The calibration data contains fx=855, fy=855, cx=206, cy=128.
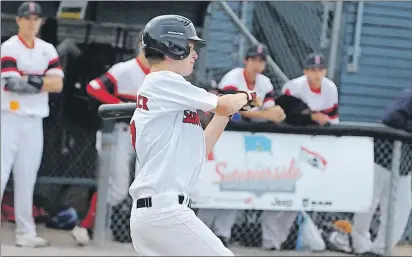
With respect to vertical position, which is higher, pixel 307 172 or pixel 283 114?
pixel 283 114

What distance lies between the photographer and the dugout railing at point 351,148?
22.2 feet

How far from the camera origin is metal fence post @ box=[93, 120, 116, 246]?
22.2 feet

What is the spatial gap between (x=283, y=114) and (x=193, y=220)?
11.4 ft

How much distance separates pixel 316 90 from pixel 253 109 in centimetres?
70

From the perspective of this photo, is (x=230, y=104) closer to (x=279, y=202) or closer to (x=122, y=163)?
(x=122, y=163)

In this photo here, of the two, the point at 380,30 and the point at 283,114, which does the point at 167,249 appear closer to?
the point at 283,114

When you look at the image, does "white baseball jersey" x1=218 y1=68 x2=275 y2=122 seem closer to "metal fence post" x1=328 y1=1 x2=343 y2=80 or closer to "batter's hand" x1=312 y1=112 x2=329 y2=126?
"batter's hand" x1=312 y1=112 x2=329 y2=126

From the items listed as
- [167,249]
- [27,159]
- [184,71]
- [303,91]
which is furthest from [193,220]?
[303,91]

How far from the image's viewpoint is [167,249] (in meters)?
3.70

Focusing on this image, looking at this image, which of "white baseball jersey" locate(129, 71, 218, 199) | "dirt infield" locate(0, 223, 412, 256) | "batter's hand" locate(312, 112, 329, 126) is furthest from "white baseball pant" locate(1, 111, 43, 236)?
"white baseball jersey" locate(129, 71, 218, 199)

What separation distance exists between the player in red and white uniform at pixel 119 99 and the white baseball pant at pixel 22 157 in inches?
17.6

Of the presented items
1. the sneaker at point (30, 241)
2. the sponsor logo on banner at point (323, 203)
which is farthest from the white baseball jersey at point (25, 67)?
the sponsor logo on banner at point (323, 203)

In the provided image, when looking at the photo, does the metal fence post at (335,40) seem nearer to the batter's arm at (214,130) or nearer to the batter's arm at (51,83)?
the batter's arm at (51,83)

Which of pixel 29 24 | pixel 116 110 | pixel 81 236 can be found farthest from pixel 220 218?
pixel 116 110
